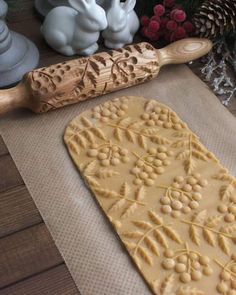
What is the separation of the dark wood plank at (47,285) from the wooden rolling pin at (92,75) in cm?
27

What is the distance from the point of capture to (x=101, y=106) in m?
0.73

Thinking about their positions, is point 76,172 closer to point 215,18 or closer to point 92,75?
point 92,75

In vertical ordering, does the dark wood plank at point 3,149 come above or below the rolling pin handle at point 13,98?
below

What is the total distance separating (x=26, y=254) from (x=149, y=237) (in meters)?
0.15

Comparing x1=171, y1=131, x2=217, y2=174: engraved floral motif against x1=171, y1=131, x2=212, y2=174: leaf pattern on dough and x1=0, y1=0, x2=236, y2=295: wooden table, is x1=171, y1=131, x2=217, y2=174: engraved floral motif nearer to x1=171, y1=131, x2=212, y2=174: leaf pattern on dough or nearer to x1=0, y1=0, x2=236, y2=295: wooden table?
x1=171, y1=131, x2=212, y2=174: leaf pattern on dough

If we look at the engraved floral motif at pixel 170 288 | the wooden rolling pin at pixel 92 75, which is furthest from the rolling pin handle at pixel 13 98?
the engraved floral motif at pixel 170 288

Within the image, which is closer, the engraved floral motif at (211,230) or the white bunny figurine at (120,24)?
the engraved floral motif at (211,230)

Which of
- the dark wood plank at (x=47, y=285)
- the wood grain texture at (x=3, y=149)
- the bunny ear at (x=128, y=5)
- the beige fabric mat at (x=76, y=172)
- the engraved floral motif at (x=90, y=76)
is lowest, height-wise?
the dark wood plank at (x=47, y=285)

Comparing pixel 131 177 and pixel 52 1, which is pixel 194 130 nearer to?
pixel 131 177

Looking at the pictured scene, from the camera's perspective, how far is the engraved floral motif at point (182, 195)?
609mm

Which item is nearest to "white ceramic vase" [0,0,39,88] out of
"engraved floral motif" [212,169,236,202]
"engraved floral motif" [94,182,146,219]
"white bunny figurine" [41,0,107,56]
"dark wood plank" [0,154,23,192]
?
"white bunny figurine" [41,0,107,56]

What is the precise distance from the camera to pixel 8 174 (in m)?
0.64

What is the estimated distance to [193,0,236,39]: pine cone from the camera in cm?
79

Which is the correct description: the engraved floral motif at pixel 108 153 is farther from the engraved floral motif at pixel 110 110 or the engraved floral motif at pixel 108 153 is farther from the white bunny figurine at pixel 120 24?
the white bunny figurine at pixel 120 24
